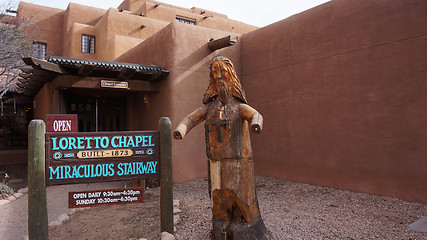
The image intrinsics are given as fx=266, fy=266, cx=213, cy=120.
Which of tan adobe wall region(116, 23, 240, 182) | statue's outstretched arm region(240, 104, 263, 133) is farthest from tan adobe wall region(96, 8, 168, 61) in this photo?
statue's outstretched arm region(240, 104, 263, 133)

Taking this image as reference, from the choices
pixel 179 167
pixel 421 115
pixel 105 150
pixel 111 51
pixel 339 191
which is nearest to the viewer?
pixel 105 150

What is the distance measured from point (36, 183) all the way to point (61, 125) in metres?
2.95

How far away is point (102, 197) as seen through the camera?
3.32 metres

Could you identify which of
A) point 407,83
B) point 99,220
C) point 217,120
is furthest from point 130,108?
point 407,83

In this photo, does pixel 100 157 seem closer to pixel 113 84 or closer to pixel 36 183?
pixel 36 183

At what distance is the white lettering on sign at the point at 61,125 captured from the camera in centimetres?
556

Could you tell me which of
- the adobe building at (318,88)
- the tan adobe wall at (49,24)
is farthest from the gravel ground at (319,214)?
the tan adobe wall at (49,24)

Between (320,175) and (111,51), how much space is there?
32.8 feet

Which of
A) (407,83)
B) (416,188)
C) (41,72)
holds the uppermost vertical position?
(41,72)

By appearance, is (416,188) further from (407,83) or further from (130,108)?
(130,108)

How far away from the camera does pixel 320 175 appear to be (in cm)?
646

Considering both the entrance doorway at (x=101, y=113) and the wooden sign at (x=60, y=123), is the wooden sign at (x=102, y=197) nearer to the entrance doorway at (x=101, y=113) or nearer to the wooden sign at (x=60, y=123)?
the wooden sign at (x=60, y=123)

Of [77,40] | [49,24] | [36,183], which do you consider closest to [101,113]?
[77,40]

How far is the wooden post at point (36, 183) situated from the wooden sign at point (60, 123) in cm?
281
